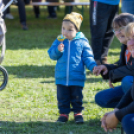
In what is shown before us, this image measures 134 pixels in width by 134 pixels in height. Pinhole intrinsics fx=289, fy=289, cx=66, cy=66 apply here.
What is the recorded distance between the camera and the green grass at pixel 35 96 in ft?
8.57

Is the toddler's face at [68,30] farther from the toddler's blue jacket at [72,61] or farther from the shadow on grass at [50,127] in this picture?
the shadow on grass at [50,127]

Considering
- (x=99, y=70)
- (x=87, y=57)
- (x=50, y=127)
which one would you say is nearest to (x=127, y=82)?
(x=99, y=70)

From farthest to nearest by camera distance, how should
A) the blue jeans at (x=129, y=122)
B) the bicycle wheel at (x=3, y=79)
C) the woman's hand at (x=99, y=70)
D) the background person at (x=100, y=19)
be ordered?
the background person at (x=100, y=19) → the bicycle wheel at (x=3, y=79) → the woman's hand at (x=99, y=70) → the blue jeans at (x=129, y=122)

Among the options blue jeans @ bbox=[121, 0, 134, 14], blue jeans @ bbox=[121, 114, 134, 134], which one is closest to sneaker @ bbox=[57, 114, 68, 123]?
blue jeans @ bbox=[121, 114, 134, 134]

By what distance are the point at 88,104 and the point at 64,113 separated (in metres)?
0.49

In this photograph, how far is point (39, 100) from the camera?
322 cm

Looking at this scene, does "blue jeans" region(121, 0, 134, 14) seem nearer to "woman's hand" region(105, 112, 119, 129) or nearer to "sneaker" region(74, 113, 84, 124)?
"sneaker" region(74, 113, 84, 124)

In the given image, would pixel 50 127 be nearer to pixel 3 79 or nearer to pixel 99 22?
pixel 3 79

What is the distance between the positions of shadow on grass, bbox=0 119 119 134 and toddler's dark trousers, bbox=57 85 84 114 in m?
0.13

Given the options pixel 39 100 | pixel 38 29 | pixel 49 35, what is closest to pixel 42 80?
pixel 39 100

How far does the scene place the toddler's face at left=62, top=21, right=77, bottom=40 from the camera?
99.4 inches

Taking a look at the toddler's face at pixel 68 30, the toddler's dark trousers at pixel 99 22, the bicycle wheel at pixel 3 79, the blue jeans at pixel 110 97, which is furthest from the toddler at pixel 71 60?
the toddler's dark trousers at pixel 99 22

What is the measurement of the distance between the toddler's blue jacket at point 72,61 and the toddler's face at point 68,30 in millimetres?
73

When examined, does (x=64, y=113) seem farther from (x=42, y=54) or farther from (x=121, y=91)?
(x=42, y=54)
